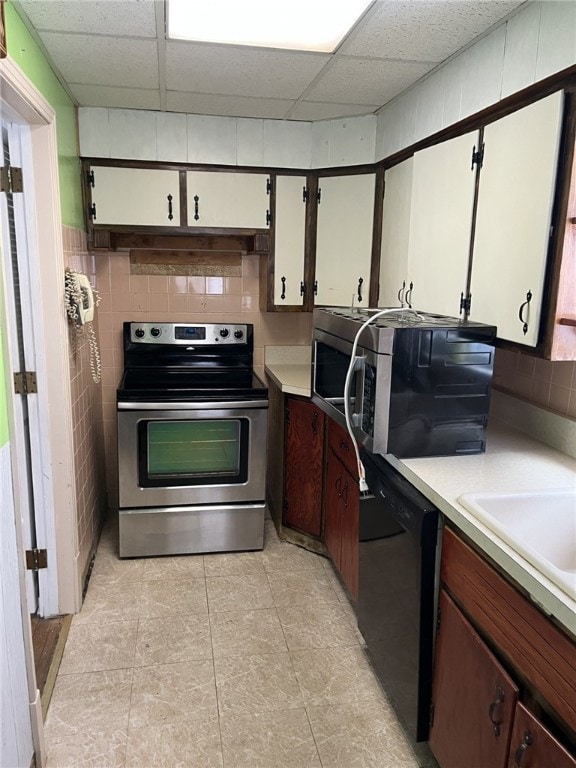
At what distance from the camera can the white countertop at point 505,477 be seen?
1.12 m

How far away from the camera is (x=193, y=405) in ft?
9.00

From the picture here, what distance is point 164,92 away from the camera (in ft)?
8.09

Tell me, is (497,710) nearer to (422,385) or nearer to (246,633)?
(422,385)

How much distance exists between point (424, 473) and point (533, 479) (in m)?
0.33

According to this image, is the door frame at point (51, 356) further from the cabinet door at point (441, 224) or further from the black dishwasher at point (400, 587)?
the cabinet door at point (441, 224)

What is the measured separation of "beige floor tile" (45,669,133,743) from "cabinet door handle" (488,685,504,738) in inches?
47.0

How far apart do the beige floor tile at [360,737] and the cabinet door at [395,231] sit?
67.1 inches

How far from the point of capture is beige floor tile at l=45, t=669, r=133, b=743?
179cm

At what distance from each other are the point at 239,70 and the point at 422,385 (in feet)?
4.78

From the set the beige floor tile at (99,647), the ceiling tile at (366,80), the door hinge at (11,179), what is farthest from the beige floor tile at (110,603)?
the ceiling tile at (366,80)

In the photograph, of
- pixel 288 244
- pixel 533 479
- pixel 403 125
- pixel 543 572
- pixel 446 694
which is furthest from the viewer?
pixel 288 244

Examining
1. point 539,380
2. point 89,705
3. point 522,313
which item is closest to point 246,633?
point 89,705

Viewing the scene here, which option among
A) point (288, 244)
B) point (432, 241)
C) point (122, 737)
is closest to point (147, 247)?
point (288, 244)

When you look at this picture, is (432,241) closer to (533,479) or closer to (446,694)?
(533,479)
